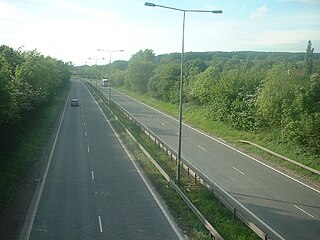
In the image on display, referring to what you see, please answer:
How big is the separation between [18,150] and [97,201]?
10643 millimetres

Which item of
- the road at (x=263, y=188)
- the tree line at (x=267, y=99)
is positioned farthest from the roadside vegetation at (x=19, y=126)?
the tree line at (x=267, y=99)

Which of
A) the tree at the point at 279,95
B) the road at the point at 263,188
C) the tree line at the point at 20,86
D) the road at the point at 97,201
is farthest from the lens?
the tree at the point at 279,95

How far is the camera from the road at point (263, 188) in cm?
1699

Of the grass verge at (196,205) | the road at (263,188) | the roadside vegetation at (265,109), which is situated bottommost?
the road at (263,188)

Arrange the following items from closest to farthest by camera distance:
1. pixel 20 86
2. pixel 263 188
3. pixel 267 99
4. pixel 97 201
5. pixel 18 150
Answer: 1. pixel 97 201
2. pixel 263 188
3. pixel 18 150
4. pixel 20 86
5. pixel 267 99

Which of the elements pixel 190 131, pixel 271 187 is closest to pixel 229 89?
pixel 190 131

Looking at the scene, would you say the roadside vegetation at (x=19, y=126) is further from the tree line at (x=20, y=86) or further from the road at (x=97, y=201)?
the road at (x=97, y=201)

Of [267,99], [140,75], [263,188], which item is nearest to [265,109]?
[267,99]

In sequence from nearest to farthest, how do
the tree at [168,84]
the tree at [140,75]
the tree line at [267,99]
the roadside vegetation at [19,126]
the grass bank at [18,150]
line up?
the grass bank at [18,150] → the roadside vegetation at [19,126] → the tree line at [267,99] → the tree at [168,84] → the tree at [140,75]

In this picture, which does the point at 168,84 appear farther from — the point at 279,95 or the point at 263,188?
the point at 263,188

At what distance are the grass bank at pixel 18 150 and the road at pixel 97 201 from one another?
62.7 inches

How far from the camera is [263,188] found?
22.3m

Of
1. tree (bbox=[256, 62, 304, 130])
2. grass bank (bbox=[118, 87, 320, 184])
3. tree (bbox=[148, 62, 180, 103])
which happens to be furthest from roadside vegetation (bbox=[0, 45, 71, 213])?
tree (bbox=[148, 62, 180, 103])

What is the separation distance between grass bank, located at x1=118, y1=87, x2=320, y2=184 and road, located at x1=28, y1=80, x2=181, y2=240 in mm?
10852
